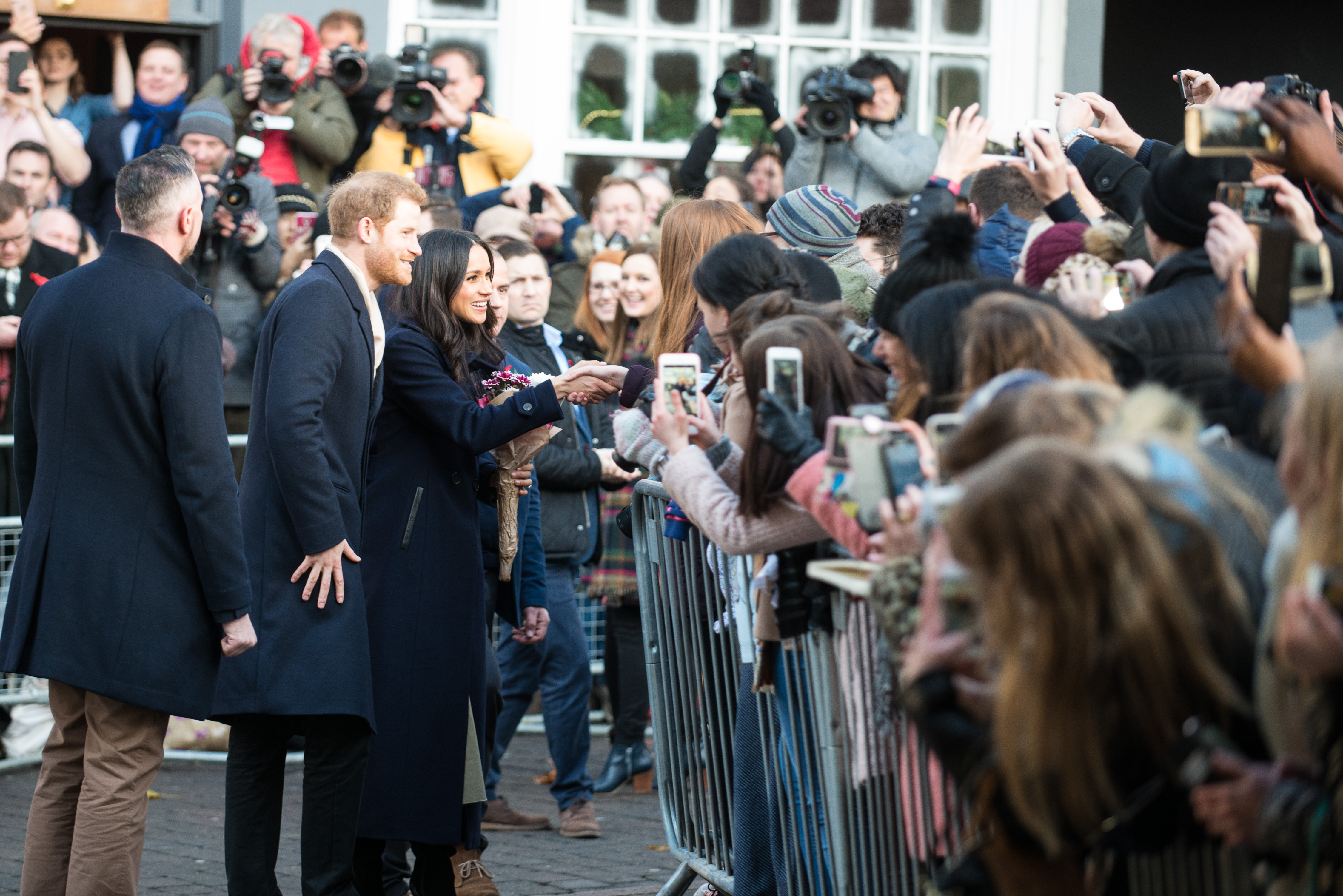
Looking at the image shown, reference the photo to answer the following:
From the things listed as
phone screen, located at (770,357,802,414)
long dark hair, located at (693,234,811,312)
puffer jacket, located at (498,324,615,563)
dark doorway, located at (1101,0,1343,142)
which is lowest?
puffer jacket, located at (498,324,615,563)

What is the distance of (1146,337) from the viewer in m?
2.94

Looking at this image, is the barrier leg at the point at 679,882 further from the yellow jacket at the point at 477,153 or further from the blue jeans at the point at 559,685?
the yellow jacket at the point at 477,153

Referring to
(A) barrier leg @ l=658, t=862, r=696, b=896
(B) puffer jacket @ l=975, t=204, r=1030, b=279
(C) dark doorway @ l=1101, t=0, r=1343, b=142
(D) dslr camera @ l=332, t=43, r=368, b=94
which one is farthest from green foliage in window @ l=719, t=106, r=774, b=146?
(A) barrier leg @ l=658, t=862, r=696, b=896

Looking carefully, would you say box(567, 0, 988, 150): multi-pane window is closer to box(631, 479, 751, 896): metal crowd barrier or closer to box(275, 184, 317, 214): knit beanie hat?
box(275, 184, 317, 214): knit beanie hat

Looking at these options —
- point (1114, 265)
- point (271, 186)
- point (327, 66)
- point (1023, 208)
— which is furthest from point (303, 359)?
point (327, 66)

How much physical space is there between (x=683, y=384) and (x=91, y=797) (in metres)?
1.87

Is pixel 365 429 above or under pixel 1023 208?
under

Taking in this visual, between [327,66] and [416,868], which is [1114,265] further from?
[327,66]

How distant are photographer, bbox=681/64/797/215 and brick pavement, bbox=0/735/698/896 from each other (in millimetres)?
2964

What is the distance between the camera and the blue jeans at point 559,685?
5.93 meters

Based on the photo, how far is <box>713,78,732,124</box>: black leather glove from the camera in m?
7.89

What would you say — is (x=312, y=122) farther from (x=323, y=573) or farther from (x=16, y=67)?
(x=323, y=573)

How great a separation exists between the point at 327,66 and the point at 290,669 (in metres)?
4.87

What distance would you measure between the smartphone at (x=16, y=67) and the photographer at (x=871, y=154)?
3.74 meters
